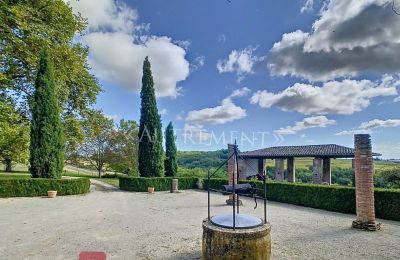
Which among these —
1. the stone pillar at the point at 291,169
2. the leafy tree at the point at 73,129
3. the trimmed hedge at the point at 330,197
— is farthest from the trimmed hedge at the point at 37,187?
the stone pillar at the point at 291,169

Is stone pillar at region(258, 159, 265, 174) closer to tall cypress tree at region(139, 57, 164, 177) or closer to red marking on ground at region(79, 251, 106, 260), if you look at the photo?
tall cypress tree at region(139, 57, 164, 177)

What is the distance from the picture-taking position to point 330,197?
12.1 metres

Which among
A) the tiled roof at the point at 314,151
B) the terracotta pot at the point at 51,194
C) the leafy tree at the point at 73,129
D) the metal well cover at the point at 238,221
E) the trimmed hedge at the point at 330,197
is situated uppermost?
the leafy tree at the point at 73,129

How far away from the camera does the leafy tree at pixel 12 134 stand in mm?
13438

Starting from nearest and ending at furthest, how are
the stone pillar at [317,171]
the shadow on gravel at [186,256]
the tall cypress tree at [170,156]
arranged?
the shadow on gravel at [186,256], the stone pillar at [317,171], the tall cypress tree at [170,156]

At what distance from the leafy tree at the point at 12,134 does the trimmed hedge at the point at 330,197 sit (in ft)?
46.1

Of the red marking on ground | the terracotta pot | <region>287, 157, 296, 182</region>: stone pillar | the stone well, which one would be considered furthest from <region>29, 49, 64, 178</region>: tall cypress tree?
<region>287, 157, 296, 182</region>: stone pillar

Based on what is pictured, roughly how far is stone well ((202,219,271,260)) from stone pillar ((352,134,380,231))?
524cm

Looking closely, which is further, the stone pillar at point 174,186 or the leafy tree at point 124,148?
the leafy tree at point 124,148

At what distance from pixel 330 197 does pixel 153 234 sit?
8634 millimetres

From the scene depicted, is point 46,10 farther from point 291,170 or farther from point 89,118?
point 291,170

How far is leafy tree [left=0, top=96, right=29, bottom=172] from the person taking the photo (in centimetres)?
1344

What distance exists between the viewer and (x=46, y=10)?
1581 cm

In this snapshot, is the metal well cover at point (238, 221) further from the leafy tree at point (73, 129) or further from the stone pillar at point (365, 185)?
the leafy tree at point (73, 129)
